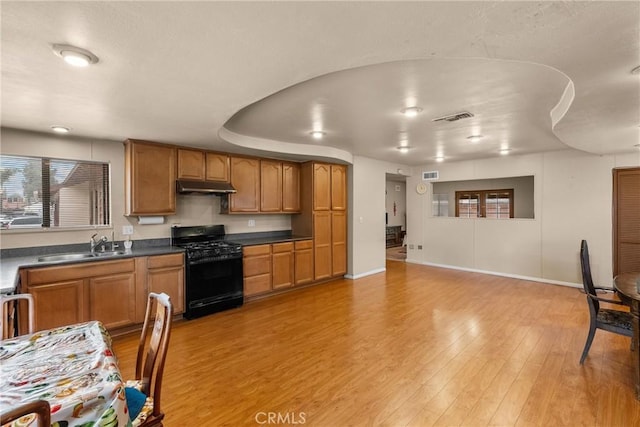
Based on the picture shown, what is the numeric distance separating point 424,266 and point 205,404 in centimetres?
A: 588

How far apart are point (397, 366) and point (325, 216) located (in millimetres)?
3221

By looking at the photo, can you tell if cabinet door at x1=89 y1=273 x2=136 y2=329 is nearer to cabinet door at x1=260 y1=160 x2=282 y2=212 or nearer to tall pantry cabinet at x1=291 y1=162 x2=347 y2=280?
cabinet door at x1=260 y1=160 x2=282 y2=212

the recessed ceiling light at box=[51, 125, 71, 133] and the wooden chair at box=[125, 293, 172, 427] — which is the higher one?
the recessed ceiling light at box=[51, 125, 71, 133]

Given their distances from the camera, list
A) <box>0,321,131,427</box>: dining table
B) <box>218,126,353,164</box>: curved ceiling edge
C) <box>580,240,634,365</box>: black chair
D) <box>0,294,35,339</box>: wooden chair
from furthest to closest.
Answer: <box>218,126,353,164</box>: curved ceiling edge, <box>580,240,634,365</box>: black chair, <box>0,294,35,339</box>: wooden chair, <box>0,321,131,427</box>: dining table

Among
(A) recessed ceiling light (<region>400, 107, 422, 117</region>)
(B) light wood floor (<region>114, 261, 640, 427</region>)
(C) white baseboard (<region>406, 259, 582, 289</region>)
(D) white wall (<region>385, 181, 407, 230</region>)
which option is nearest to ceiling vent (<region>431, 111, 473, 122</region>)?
(A) recessed ceiling light (<region>400, 107, 422, 117</region>)

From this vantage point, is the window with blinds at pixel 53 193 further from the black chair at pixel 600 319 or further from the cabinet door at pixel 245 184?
the black chair at pixel 600 319

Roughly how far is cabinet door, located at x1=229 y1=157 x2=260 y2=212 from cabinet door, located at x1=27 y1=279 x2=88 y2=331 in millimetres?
2099

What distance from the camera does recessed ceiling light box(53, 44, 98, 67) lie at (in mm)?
1588

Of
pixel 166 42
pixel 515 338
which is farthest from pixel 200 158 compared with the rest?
pixel 515 338

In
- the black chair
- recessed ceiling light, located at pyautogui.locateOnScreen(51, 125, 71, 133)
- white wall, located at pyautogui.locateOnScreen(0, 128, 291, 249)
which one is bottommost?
the black chair

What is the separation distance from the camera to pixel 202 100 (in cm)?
240

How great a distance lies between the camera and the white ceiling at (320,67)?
1342 millimetres

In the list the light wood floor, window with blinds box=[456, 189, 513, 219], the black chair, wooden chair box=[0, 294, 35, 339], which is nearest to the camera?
wooden chair box=[0, 294, 35, 339]

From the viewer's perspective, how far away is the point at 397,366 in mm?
2674
